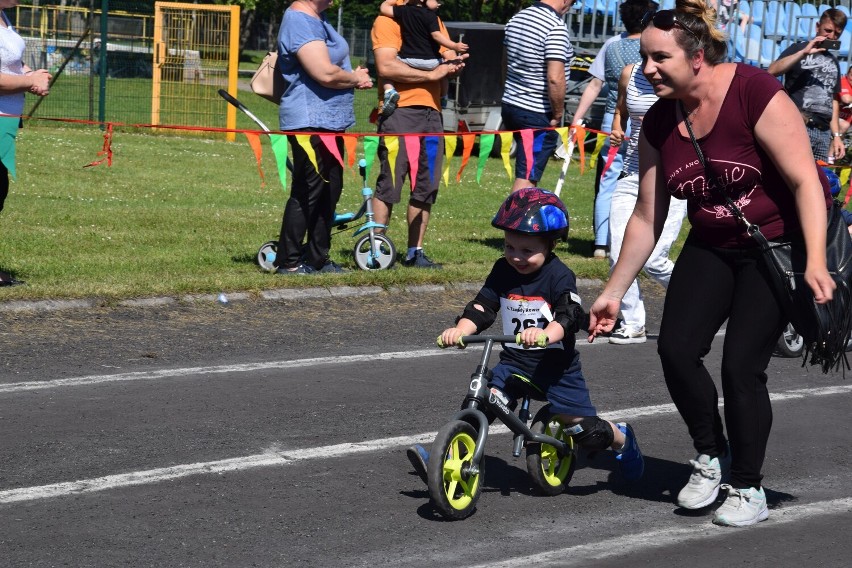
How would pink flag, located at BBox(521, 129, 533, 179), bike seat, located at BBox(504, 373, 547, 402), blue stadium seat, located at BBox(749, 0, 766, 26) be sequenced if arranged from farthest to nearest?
blue stadium seat, located at BBox(749, 0, 766, 26) → pink flag, located at BBox(521, 129, 533, 179) → bike seat, located at BBox(504, 373, 547, 402)

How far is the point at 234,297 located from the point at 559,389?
4502 millimetres

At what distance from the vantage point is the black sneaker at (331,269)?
408 inches

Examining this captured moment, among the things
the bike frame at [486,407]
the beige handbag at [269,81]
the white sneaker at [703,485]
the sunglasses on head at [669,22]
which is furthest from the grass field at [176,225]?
the sunglasses on head at [669,22]

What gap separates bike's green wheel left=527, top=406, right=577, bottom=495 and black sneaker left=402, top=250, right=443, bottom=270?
538 centimetres

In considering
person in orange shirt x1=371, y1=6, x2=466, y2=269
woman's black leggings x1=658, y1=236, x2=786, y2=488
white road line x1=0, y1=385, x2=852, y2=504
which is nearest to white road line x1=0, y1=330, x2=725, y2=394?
white road line x1=0, y1=385, x2=852, y2=504

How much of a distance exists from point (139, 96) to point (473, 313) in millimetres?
19804

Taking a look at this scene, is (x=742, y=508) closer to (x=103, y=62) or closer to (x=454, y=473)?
(x=454, y=473)

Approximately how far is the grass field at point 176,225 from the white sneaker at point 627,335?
1.97 m

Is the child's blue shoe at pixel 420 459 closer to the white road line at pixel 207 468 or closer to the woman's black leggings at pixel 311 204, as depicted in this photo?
the white road line at pixel 207 468

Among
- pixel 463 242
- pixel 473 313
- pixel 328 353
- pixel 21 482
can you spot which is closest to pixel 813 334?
pixel 473 313

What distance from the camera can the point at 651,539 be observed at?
4891mm

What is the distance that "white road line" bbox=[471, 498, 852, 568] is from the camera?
15.0ft

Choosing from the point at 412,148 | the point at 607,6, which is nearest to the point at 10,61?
the point at 412,148

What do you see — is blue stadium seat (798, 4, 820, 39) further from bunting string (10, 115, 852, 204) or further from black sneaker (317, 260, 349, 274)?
black sneaker (317, 260, 349, 274)
